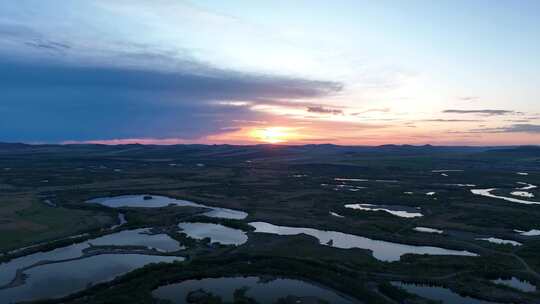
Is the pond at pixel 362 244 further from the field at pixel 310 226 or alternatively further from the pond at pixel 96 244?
the pond at pixel 96 244

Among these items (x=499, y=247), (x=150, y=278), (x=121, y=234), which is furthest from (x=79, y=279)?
(x=499, y=247)

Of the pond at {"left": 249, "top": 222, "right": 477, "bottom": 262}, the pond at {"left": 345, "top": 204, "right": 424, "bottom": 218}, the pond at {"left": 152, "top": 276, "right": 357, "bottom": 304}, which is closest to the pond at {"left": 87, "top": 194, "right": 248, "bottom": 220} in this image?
the pond at {"left": 249, "top": 222, "right": 477, "bottom": 262}

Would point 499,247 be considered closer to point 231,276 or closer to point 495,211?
point 495,211

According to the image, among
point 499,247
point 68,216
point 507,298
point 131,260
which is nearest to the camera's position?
point 507,298

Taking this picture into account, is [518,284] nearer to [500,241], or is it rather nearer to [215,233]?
[500,241]

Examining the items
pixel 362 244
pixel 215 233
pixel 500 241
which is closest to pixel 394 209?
pixel 500 241

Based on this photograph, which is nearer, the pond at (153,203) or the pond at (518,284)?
the pond at (518,284)

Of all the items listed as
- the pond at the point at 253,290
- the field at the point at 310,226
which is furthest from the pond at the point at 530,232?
the pond at the point at 253,290
